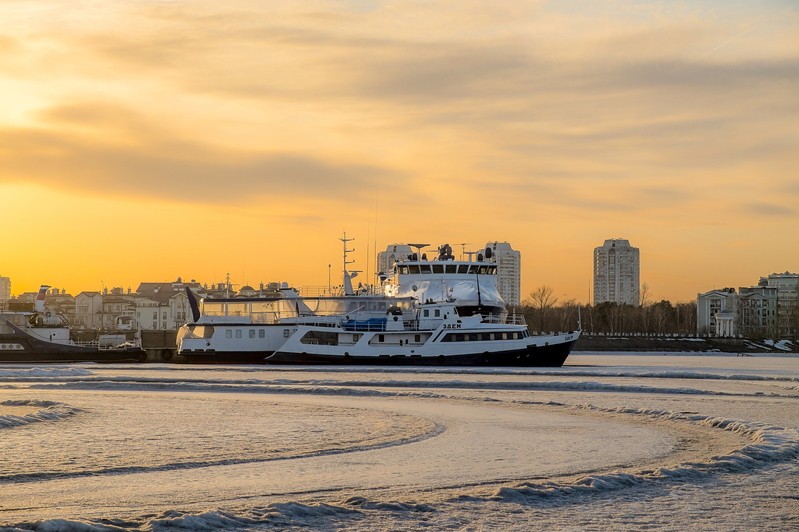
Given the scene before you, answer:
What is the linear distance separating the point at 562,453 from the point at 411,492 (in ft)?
21.2

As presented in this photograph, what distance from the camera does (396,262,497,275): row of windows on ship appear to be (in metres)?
83.3

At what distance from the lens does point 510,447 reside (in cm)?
2594

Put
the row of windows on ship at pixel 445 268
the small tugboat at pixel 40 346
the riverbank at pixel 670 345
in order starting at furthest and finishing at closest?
the riverbank at pixel 670 345
the small tugboat at pixel 40 346
the row of windows on ship at pixel 445 268

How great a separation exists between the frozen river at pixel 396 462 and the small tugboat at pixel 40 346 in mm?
48043

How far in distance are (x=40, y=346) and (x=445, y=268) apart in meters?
33.0

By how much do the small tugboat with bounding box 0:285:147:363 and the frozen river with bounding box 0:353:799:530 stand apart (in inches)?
1891

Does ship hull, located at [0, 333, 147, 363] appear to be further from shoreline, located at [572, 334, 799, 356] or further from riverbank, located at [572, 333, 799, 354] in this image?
riverbank, located at [572, 333, 799, 354]

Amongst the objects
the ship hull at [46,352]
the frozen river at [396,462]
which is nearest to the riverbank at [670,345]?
the ship hull at [46,352]

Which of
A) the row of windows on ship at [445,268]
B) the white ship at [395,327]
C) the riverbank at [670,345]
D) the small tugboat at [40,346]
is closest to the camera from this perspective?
the white ship at [395,327]

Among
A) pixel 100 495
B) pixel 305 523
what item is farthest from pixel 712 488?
pixel 100 495

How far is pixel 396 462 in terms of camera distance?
2317 cm

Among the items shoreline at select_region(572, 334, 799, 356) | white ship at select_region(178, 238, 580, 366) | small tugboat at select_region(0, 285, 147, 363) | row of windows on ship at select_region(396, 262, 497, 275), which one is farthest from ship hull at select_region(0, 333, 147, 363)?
shoreline at select_region(572, 334, 799, 356)

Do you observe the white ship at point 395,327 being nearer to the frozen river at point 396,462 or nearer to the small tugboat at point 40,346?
the small tugboat at point 40,346

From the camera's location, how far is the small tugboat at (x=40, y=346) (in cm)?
8906
